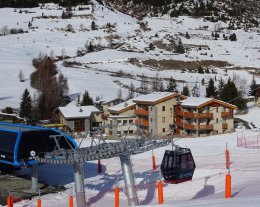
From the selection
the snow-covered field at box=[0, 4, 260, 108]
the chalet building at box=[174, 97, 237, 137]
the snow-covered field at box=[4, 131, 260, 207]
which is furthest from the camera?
the snow-covered field at box=[0, 4, 260, 108]

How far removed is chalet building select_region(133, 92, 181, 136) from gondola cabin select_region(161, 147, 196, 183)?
2647cm

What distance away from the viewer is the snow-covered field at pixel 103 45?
76.9 meters

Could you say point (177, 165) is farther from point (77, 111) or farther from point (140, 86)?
point (140, 86)

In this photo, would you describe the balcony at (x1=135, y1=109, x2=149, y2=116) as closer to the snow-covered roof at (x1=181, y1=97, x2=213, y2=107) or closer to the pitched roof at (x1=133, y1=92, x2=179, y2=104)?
the pitched roof at (x1=133, y1=92, x2=179, y2=104)

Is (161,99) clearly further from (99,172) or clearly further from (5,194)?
(5,194)

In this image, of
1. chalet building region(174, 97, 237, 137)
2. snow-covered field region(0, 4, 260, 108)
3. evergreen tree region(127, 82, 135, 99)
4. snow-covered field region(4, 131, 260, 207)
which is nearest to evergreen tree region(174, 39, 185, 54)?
snow-covered field region(0, 4, 260, 108)

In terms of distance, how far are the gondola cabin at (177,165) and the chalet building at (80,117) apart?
31060 mm

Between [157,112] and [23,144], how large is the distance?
82.3 ft

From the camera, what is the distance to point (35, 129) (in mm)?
21969

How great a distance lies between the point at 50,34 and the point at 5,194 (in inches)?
4462

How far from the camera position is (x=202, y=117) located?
145ft

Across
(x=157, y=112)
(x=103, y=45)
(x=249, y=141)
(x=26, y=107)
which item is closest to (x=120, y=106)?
Answer: (x=157, y=112)

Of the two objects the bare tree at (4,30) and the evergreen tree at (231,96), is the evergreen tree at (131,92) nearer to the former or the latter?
the evergreen tree at (231,96)

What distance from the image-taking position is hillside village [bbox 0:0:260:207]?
840 inches
